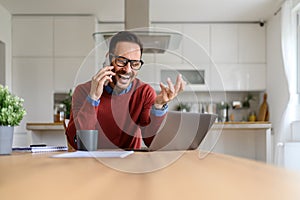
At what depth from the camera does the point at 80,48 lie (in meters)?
5.41

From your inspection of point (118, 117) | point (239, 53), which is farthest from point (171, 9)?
point (118, 117)

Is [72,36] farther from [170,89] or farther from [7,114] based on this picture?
[170,89]

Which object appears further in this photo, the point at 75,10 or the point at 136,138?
the point at 75,10

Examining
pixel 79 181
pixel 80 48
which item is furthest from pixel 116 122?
pixel 80 48

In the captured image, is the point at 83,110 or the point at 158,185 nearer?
the point at 158,185

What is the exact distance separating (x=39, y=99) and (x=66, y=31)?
95 cm

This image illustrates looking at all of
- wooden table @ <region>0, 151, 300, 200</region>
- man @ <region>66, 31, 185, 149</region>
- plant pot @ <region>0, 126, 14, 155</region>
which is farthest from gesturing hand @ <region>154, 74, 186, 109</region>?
plant pot @ <region>0, 126, 14, 155</region>

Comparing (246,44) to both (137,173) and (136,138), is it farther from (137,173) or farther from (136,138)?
(137,173)

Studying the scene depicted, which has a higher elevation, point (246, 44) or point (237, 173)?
point (246, 44)

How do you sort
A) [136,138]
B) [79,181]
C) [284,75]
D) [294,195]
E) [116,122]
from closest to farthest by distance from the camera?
1. [294,195]
2. [79,181]
3. [116,122]
4. [136,138]
5. [284,75]

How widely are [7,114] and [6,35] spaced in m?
4.03

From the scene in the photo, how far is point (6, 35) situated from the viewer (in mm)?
5148

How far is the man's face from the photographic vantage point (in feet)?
3.87

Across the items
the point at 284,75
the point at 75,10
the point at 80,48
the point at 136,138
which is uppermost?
the point at 75,10
